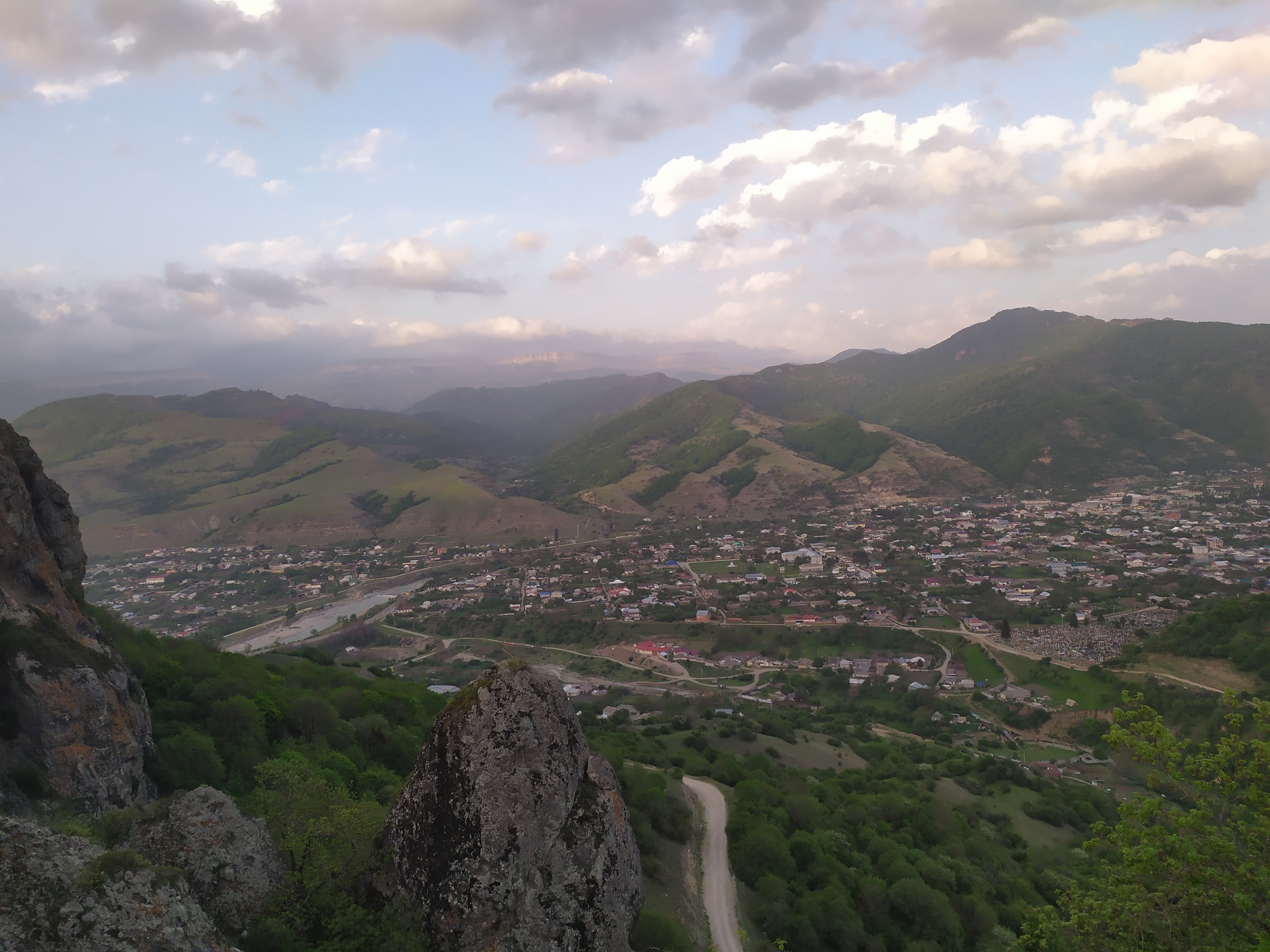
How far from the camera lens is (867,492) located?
166750 millimetres

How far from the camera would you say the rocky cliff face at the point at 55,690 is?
14.2 m

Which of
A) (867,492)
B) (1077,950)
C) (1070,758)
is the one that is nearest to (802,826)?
(1077,950)

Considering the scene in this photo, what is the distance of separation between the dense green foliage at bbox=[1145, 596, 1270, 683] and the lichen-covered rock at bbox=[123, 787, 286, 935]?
6217 centimetres

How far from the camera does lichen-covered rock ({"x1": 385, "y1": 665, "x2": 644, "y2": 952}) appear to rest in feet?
31.3

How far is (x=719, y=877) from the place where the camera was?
21.2 m

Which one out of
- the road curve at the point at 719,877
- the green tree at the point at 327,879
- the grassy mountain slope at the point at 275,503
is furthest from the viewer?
the grassy mountain slope at the point at 275,503

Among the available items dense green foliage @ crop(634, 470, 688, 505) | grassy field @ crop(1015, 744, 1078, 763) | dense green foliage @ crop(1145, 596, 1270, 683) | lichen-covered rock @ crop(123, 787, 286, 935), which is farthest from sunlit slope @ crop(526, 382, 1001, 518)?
lichen-covered rock @ crop(123, 787, 286, 935)

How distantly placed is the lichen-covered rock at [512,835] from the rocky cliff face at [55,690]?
10038mm

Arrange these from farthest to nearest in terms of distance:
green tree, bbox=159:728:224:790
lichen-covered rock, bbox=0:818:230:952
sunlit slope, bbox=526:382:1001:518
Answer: sunlit slope, bbox=526:382:1001:518
green tree, bbox=159:728:224:790
lichen-covered rock, bbox=0:818:230:952

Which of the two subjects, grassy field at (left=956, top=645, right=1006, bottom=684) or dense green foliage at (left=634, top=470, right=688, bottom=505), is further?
dense green foliage at (left=634, top=470, right=688, bottom=505)

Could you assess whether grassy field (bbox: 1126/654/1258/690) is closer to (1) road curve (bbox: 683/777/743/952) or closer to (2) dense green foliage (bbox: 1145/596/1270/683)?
(2) dense green foliage (bbox: 1145/596/1270/683)

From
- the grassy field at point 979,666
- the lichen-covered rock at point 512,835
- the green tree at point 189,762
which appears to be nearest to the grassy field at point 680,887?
the lichen-covered rock at point 512,835

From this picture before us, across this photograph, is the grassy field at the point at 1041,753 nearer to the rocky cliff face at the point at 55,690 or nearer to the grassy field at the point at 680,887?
the grassy field at the point at 680,887

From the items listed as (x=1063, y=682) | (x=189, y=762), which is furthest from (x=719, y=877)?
(x=1063, y=682)
